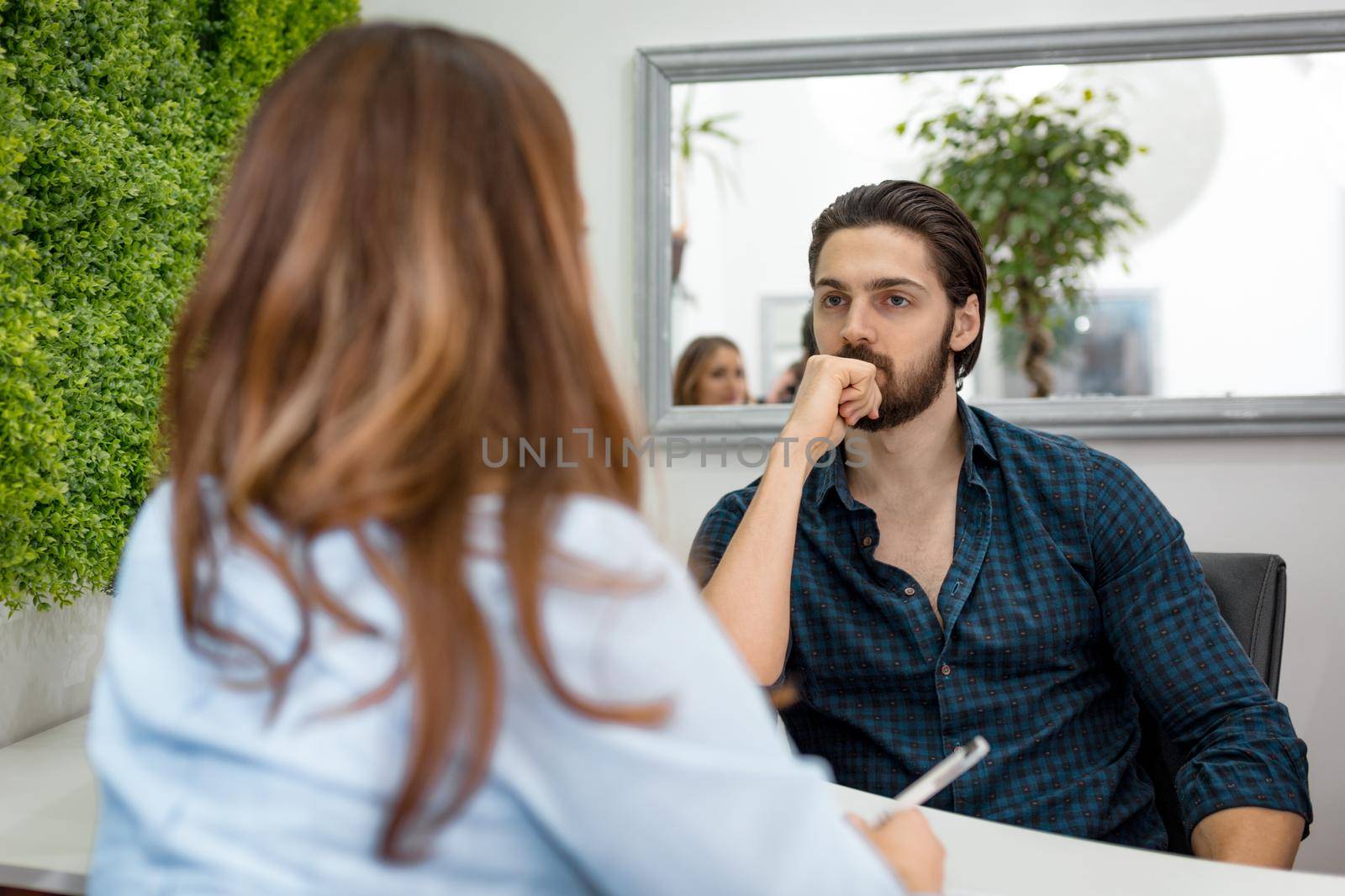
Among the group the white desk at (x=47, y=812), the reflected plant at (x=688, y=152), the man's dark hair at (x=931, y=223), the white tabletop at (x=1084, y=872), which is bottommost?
the white desk at (x=47, y=812)

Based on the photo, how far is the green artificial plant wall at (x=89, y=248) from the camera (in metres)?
1.42

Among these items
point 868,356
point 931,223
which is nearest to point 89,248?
point 868,356

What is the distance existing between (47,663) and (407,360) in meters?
1.34

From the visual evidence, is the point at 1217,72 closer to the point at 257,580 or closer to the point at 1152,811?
the point at 1152,811

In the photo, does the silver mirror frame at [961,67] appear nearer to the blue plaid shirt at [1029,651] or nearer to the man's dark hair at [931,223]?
the man's dark hair at [931,223]

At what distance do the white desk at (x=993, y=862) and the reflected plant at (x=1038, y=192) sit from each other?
1382 millimetres

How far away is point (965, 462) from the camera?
1693 mm

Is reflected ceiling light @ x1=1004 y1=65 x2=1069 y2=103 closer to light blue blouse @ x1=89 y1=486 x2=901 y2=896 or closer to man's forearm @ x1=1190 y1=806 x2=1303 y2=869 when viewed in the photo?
man's forearm @ x1=1190 y1=806 x2=1303 y2=869

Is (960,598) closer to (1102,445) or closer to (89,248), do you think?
(1102,445)

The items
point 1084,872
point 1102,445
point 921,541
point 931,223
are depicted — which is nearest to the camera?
point 1084,872

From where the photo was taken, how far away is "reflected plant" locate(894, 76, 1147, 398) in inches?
90.0

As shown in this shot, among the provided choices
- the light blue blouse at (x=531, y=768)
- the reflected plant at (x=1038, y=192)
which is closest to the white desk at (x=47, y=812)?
the light blue blouse at (x=531, y=768)

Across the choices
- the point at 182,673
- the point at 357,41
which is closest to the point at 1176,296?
the point at 357,41

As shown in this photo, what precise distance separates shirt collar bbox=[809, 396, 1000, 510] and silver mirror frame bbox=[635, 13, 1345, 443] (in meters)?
0.53
